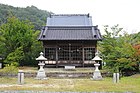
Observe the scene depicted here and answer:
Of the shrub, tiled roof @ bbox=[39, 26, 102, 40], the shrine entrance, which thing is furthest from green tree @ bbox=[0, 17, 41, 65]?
the shrub

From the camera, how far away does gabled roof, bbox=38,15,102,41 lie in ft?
88.8

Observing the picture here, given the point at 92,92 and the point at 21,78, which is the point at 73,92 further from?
the point at 21,78

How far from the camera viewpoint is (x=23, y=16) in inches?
2480

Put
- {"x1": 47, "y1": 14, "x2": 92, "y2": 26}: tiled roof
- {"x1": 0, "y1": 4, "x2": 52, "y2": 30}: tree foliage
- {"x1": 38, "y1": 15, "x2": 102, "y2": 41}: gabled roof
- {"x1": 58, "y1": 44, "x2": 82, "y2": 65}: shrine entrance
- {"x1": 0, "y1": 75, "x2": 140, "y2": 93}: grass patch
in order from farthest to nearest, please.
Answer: {"x1": 0, "y1": 4, "x2": 52, "y2": 30}: tree foliage → {"x1": 47, "y1": 14, "x2": 92, "y2": 26}: tiled roof → {"x1": 58, "y1": 44, "x2": 82, "y2": 65}: shrine entrance → {"x1": 38, "y1": 15, "x2": 102, "y2": 41}: gabled roof → {"x1": 0, "y1": 75, "x2": 140, "y2": 93}: grass patch

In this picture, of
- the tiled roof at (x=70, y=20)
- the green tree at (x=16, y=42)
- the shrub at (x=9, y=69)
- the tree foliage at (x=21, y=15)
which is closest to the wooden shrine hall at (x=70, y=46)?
the green tree at (x=16, y=42)

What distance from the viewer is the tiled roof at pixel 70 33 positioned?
88.3ft

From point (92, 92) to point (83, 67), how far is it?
14120 millimetres

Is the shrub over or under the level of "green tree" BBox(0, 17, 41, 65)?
under

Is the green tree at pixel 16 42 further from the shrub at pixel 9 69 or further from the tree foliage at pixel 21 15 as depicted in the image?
the tree foliage at pixel 21 15

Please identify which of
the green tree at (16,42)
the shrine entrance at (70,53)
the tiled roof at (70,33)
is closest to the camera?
the tiled roof at (70,33)

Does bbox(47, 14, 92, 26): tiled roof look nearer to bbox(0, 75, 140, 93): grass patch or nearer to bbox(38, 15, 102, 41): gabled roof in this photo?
bbox(38, 15, 102, 41): gabled roof

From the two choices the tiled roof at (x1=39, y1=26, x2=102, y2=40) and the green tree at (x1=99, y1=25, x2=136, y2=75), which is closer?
the green tree at (x1=99, y1=25, x2=136, y2=75)

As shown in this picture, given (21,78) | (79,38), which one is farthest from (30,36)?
(21,78)

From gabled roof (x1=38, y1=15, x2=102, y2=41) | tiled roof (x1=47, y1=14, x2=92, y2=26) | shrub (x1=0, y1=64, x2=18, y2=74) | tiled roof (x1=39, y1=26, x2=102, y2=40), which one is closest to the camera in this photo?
shrub (x1=0, y1=64, x2=18, y2=74)
